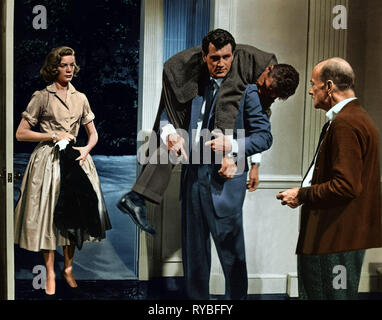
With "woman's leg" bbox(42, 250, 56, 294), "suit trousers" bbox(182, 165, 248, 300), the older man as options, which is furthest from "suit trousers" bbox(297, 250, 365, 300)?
"woman's leg" bbox(42, 250, 56, 294)

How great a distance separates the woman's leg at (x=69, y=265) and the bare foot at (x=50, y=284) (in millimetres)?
72

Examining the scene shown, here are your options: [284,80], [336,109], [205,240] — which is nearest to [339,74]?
[336,109]

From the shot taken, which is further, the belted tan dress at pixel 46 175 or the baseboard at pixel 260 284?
the baseboard at pixel 260 284

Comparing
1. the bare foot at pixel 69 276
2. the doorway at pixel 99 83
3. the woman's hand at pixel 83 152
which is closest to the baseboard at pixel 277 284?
the doorway at pixel 99 83

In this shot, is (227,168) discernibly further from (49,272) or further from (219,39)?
(49,272)

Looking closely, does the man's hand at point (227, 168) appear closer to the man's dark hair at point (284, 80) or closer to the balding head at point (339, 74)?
the man's dark hair at point (284, 80)

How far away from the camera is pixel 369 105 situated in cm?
369

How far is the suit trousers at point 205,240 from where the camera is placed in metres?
3.67

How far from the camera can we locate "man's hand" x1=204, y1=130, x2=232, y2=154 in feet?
11.9

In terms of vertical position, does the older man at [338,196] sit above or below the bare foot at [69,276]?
above

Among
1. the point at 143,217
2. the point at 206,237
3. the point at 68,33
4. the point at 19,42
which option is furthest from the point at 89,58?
the point at 206,237

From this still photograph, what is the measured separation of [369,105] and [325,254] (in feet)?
3.13

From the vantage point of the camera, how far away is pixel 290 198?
3572 millimetres

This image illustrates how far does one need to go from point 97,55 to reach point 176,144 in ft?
2.35
